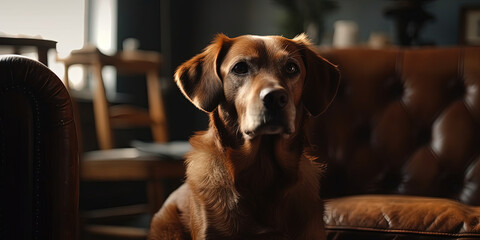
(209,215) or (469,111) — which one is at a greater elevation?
(469,111)

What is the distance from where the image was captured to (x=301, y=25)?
375cm

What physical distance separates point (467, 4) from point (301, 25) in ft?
4.14

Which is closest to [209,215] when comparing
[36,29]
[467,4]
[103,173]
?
[103,173]

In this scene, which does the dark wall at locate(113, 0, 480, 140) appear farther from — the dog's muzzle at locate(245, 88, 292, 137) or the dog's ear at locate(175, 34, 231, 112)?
the dog's muzzle at locate(245, 88, 292, 137)

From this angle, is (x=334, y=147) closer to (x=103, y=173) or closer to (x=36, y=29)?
(x=103, y=173)

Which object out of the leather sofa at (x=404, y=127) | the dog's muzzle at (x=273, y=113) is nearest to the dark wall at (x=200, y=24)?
the leather sofa at (x=404, y=127)

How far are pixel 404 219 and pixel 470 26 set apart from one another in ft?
9.15

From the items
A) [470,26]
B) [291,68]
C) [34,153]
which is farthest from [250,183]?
[470,26]

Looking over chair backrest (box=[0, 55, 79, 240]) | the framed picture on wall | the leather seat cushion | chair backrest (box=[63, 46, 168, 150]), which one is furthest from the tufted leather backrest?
the framed picture on wall

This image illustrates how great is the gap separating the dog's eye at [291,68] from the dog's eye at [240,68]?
0.11 metres

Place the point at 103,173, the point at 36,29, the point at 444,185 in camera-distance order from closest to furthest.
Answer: the point at 444,185 → the point at 103,173 → the point at 36,29

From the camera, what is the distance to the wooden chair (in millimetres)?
2514

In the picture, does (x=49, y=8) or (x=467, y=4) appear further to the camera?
(x=467, y=4)

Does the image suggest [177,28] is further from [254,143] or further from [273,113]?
[273,113]
